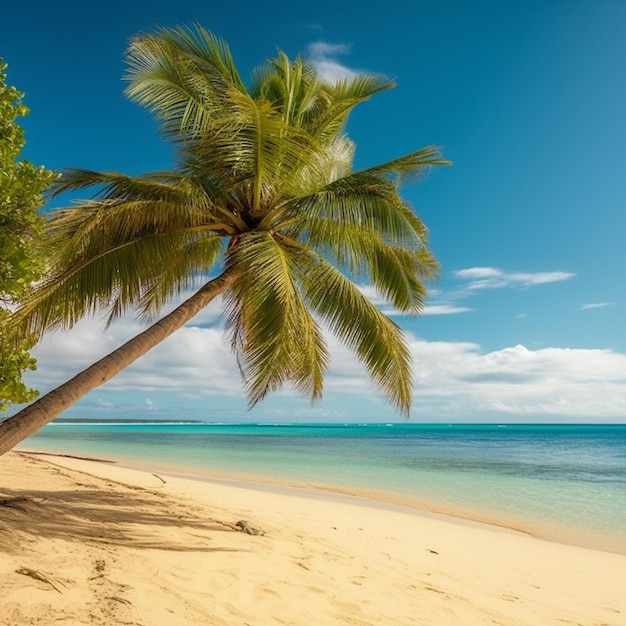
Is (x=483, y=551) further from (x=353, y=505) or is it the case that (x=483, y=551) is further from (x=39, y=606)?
(x=39, y=606)

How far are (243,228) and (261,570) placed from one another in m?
4.34

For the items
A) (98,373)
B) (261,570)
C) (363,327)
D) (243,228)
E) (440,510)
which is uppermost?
(243,228)

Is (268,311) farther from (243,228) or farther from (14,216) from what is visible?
(14,216)

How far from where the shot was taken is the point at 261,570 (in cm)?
527

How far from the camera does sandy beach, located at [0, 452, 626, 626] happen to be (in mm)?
3994

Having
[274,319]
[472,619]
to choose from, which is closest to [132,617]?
[472,619]

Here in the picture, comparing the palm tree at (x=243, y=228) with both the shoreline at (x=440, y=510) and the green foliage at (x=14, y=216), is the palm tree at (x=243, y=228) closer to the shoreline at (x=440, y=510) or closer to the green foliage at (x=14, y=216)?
the green foliage at (x=14, y=216)

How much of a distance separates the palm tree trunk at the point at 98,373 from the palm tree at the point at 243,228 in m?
0.02

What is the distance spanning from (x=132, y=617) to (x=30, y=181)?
115 inches

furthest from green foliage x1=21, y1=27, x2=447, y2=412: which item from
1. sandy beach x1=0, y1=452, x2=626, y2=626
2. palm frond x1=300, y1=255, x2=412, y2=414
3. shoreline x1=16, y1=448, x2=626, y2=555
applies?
shoreline x1=16, y1=448, x2=626, y2=555

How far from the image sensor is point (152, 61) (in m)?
7.54

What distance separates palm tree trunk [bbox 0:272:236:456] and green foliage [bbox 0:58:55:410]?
111 cm

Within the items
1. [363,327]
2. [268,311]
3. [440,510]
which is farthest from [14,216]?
[440,510]

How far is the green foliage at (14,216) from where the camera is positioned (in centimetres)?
356
